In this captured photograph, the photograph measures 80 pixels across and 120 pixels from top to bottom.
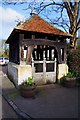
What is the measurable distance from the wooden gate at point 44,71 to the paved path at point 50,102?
38.3 inches

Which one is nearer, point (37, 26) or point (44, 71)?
point (44, 71)

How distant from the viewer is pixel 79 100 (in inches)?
371

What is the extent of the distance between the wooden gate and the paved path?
973 mm

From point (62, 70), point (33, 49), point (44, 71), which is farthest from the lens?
point (62, 70)

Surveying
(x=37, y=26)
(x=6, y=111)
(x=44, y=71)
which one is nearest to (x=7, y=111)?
(x=6, y=111)

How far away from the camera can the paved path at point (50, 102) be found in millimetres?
7645

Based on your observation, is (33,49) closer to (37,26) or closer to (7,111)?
(37,26)

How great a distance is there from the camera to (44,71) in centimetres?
1295

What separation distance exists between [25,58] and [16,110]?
4623mm

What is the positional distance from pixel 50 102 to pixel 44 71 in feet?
13.2

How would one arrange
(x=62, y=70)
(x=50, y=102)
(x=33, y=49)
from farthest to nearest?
(x=62, y=70), (x=33, y=49), (x=50, y=102)

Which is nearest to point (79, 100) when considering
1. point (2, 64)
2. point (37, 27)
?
point (37, 27)

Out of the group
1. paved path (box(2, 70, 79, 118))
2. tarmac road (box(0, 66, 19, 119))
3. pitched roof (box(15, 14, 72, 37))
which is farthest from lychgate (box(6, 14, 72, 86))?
tarmac road (box(0, 66, 19, 119))

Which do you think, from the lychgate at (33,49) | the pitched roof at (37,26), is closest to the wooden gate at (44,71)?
the lychgate at (33,49)
